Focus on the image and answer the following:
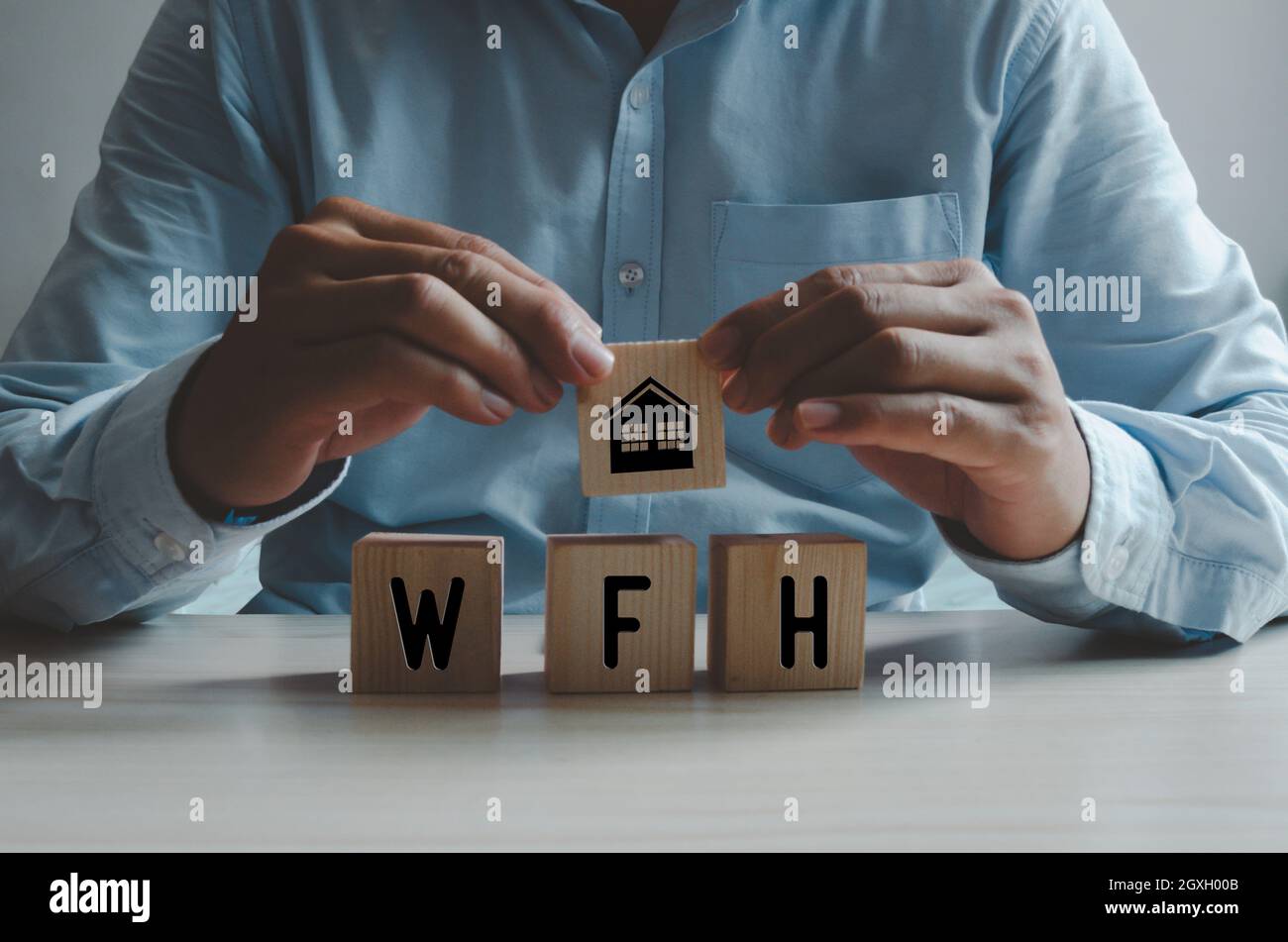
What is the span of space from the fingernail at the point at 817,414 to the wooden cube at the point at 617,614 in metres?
0.10

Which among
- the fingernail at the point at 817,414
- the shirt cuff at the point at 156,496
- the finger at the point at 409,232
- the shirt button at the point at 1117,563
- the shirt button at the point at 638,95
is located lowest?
the shirt button at the point at 1117,563

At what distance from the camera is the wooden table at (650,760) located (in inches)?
17.6

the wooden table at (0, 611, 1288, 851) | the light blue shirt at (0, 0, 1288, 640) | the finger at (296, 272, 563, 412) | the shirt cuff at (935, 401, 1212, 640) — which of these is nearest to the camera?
the wooden table at (0, 611, 1288, 851)

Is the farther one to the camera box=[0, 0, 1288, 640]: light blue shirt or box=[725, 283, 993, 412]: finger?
box=[0, 0, 1288, 640]: light blue shirt

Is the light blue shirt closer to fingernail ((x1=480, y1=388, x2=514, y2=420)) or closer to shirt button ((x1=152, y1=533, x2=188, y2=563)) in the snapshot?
shirt button ((x1=152, y1=533, x2=188, y2=563))

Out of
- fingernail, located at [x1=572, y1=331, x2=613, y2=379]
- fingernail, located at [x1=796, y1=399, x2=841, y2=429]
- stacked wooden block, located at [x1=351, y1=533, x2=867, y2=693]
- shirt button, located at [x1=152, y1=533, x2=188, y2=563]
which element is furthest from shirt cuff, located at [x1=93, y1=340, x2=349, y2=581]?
fingernail, located at [x1=796, y1=399, x2=841, y2=429]

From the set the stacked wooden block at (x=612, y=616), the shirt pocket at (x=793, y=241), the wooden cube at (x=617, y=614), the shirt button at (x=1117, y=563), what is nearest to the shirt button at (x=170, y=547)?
the stacked wooden block at (x=612, y=616)

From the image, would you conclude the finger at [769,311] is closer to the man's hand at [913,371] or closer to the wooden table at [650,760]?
the man's hand at [913,371]

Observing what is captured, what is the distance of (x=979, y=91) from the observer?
1060mm

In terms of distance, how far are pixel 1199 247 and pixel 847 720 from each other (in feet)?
2.21

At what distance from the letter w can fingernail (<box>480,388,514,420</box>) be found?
0.33ft

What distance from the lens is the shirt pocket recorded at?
105 centimetres

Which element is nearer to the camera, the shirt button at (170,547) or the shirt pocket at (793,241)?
the shirt button at (170,547)
